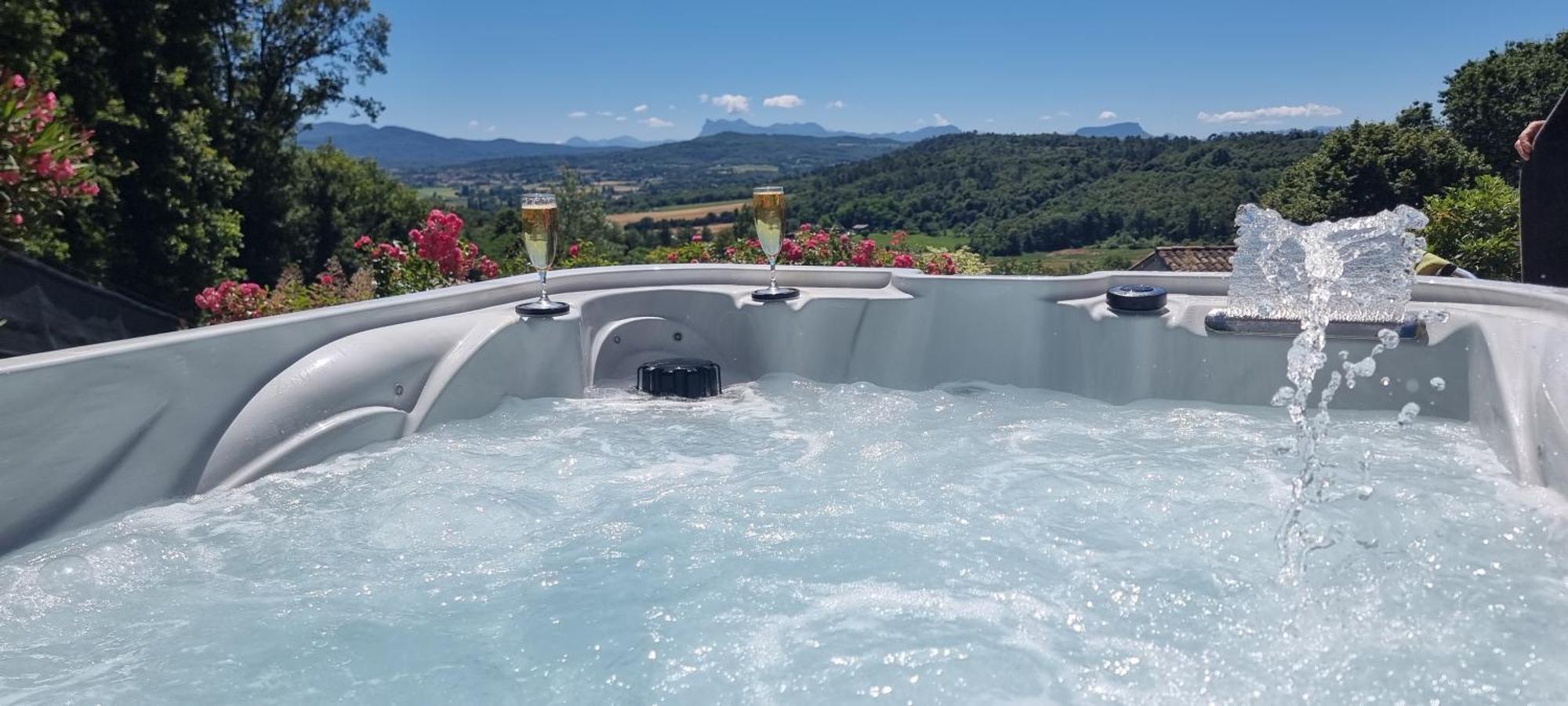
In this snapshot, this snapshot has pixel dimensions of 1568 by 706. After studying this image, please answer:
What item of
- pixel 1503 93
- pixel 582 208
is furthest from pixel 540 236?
pixel 582 208

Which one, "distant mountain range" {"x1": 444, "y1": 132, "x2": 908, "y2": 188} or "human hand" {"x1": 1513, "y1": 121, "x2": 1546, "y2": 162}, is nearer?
"human hand" {"x1": 1513, "y1": 121, "x2": 1546, "y2": 162}

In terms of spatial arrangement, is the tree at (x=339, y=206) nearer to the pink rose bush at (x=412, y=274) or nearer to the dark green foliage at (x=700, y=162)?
the pink rose bush at (x=412, y=274)

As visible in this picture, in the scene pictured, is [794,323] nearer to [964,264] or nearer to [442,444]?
[442,444]

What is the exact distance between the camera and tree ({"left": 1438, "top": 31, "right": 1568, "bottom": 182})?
15359mm

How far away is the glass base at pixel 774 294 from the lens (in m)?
2.57

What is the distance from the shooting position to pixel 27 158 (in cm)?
292

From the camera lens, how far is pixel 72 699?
1096 mm

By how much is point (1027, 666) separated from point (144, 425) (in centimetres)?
143

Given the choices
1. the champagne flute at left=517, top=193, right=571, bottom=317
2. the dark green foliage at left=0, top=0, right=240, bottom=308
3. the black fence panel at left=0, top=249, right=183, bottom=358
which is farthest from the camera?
the dark green foliage at left=0, top=0, right=240, bottom=308

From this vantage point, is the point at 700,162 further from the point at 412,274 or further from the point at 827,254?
the point at 412,274

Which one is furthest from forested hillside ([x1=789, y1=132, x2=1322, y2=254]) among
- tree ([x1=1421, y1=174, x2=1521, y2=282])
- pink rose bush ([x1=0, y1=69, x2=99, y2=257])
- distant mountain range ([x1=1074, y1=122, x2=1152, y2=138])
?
pink rose bush ([x1=0, y1=69, x2=99, y2=257])

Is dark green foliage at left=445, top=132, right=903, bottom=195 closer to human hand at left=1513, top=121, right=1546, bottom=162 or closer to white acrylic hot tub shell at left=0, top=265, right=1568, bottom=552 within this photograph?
white acrylic hot tub shell at left=0, top=265, right=1568, bottom=552

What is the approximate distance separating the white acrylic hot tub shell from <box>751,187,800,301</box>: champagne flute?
6cm

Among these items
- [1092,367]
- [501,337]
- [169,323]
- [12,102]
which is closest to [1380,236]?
[1092,367]
